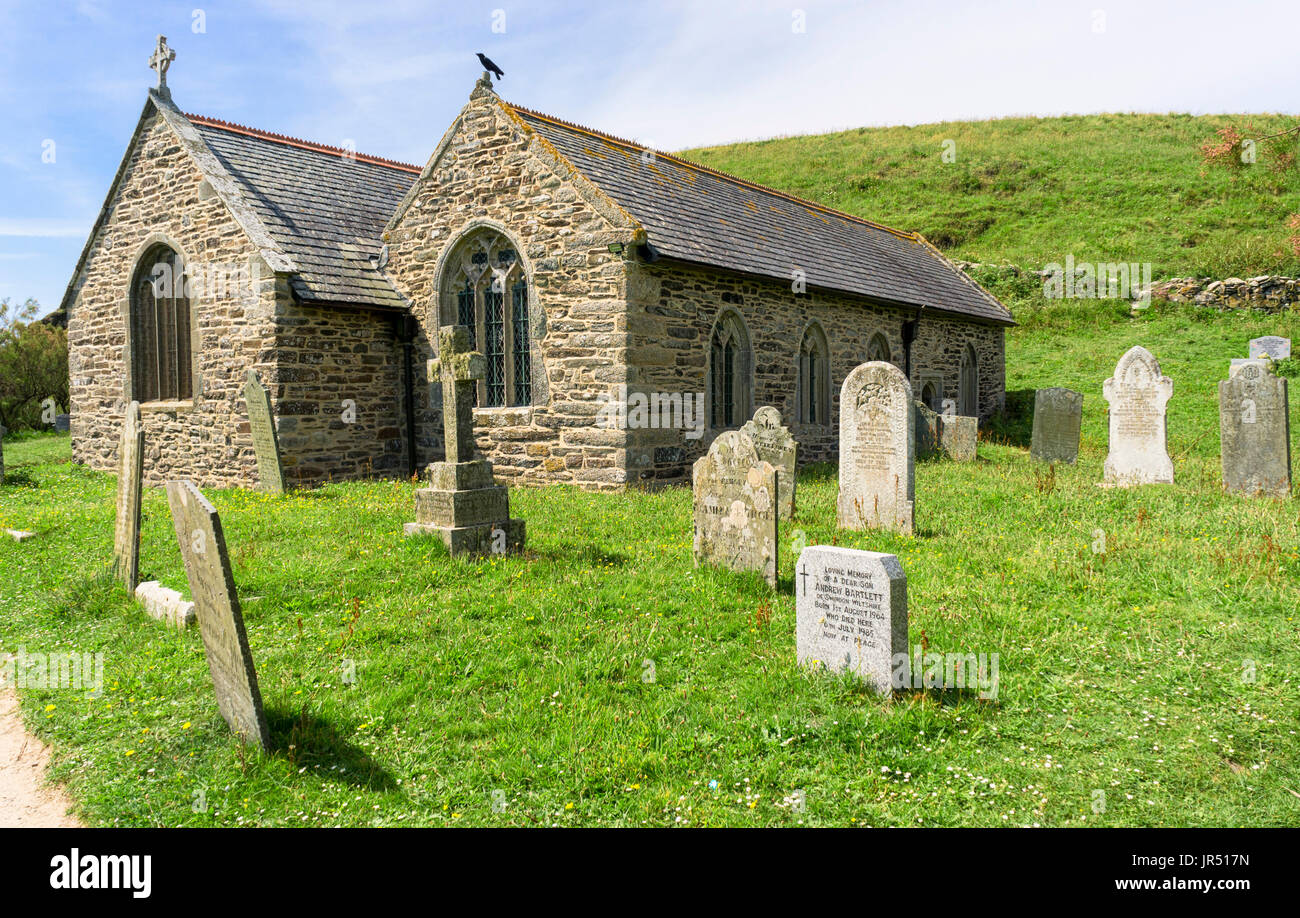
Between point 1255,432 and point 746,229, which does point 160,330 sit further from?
A: point 1255,432

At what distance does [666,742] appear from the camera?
4090 millimetres

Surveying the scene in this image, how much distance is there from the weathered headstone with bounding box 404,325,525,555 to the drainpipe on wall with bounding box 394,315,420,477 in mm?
6353

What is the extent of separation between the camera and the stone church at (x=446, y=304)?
1201 cm

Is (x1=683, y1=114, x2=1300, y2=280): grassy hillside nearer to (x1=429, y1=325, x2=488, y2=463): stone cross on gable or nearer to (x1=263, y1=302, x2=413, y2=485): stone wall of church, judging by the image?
(x1=263, y1=302, x2=413, y2=485): stone wall of church

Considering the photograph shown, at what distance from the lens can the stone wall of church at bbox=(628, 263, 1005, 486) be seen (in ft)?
38.9

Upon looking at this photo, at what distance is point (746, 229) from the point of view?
611 inches

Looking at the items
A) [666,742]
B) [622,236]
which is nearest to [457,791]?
[666,742]

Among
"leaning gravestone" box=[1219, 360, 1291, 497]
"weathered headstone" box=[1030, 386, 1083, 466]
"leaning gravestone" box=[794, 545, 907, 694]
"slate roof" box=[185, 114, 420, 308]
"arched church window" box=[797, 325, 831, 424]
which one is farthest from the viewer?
"arched church window" box=[797, 325, 831, 424]

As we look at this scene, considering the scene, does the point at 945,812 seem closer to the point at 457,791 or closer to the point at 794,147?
the point at 457,791

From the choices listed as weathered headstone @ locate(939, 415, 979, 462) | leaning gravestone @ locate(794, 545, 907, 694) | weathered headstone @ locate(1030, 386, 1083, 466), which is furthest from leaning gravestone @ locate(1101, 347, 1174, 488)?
leaning gravestone @ locate(794, 545, 907, 694)

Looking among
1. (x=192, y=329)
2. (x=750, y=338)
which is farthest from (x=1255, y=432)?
(x=192, y=329)

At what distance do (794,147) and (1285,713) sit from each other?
175 feet

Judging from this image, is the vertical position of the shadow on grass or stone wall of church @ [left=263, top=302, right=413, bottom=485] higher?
stone wall of church @ [left=263, top=302, right=413, bottom=485]

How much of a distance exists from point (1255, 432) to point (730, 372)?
7656mm
